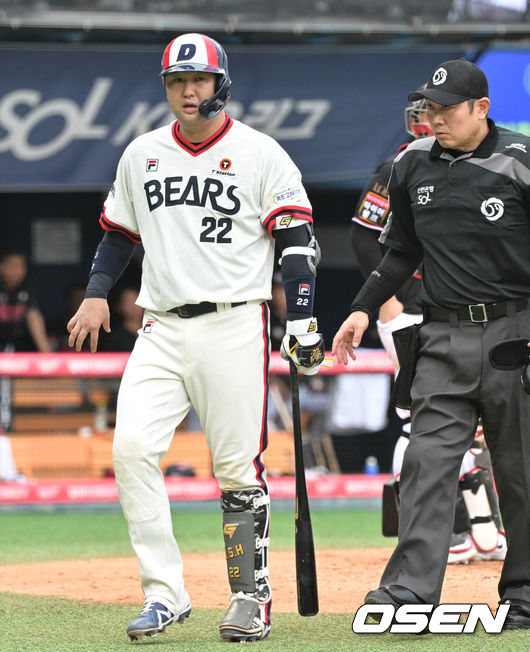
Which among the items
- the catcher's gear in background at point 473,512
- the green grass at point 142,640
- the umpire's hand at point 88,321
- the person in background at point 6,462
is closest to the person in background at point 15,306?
the person in background at point 6,462

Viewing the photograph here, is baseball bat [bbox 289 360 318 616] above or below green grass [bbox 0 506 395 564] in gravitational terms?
above

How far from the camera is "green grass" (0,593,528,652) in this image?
4.47m

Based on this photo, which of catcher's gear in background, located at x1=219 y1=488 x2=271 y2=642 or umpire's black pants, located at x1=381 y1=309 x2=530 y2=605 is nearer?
umpire's black pants, located at x1=381 y1=309 x2=530 y2=605

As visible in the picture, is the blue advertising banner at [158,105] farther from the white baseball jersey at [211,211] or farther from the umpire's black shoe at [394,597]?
the umpire's black shoe at [394,597]

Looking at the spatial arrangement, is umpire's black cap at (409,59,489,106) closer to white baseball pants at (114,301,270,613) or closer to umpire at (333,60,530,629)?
umpire at (333,60,530,629)

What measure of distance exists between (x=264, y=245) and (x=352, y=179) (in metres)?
6.89

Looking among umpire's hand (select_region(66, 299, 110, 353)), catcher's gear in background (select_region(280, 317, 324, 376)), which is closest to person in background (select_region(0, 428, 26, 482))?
umpire's hand (select_region(66, 299, 110, 353))

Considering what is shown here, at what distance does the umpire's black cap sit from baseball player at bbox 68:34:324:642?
62cm

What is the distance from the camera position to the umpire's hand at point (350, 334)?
5.05m

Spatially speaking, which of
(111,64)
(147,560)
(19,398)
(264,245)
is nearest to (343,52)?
(111,64)

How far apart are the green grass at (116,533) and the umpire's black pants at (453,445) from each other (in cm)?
324

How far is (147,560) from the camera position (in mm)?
4766

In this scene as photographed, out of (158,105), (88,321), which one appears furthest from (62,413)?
(88,321)

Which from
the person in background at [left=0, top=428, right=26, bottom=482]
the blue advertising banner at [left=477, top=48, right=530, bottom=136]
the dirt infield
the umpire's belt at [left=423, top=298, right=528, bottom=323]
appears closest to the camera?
the umpire's belt at [left=423, top=298, right=528, bottom=323]
